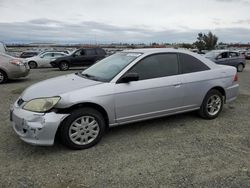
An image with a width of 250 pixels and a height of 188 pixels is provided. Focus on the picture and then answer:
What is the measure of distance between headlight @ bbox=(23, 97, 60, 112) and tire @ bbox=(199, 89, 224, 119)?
308cm

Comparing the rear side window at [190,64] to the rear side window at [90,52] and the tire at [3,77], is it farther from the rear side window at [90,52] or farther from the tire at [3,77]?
the rear side window at [90,52]

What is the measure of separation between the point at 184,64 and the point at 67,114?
256 cm

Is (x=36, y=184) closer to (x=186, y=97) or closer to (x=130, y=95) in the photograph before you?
(x=130, y=95)

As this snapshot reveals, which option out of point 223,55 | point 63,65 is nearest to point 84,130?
point 223,55

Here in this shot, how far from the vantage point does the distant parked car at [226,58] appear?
52.7ft

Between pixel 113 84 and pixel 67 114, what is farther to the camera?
pixel 113 84

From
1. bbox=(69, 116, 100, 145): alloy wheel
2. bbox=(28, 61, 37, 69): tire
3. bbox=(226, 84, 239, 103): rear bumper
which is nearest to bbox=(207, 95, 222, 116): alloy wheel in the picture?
bbox=(226, 84, 239, 103): rear bumper

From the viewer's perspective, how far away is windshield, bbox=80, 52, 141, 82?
4.87 metres

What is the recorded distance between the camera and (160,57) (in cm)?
536

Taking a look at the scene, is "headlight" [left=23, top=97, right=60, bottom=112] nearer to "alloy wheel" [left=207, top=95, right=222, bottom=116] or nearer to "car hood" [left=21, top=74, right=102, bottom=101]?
"car hood" [left=21, top=74, right=102, bottom=101]

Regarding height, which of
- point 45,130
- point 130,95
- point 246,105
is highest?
point 130,95

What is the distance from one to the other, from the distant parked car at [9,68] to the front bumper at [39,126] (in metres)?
8.44

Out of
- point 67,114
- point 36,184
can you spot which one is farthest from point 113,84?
point 36,184

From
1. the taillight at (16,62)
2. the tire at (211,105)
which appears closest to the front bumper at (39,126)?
the tire at (211,105)
